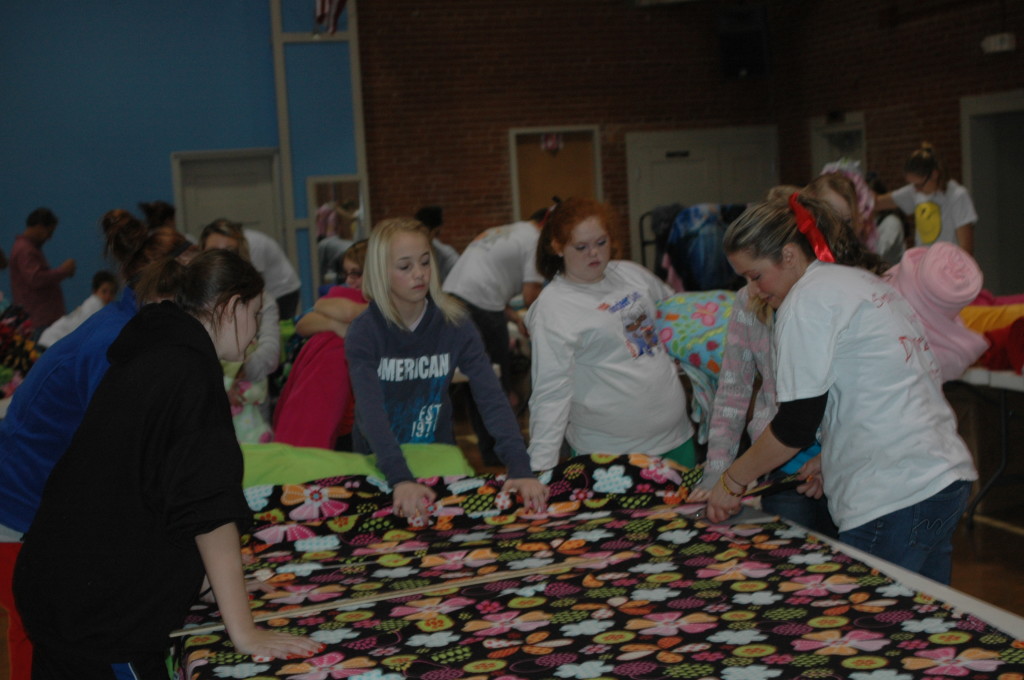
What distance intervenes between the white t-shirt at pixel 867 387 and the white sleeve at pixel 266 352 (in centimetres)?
243

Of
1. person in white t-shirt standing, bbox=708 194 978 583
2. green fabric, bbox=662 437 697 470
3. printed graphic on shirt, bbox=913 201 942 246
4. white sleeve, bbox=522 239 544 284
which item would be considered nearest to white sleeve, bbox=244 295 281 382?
green fabric, bbox=662 437 697 470

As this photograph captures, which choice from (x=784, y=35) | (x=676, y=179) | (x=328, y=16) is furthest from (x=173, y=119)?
(x=784, y=35)

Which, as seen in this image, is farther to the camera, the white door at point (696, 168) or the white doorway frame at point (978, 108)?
the white door at point (696, 168)

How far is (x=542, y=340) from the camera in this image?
9.97 ft

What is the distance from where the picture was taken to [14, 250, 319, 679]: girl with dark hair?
1730 mm

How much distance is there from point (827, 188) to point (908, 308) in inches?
39.1

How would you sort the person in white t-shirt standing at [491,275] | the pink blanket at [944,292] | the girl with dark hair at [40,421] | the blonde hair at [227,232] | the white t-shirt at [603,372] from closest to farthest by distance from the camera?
1. the girl with dark hair at [40,421]
2. the white t-shirt at [603,372]
3. the pink blanket at [944,292]
4. the blonde hair at [227,232]
5. the person in white t-shirt standing at [491,275]

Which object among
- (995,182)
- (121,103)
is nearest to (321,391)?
(121,103)

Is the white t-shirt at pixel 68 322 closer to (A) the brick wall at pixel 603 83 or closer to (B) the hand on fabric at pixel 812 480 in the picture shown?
(B) the hand on fabric at pixel 812 480

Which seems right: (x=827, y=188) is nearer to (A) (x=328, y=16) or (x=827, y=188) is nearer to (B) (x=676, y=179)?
(A) (x=328, y=16)

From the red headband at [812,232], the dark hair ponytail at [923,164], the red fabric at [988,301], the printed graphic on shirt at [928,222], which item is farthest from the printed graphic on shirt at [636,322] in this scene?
the dark hair ponytail at [923,164]

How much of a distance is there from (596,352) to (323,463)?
82 centimetres

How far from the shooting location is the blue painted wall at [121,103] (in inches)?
370

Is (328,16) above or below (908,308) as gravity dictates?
above
